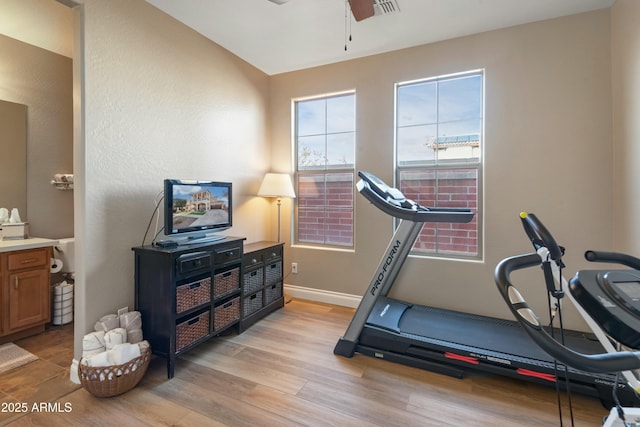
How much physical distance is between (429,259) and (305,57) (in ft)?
8.43

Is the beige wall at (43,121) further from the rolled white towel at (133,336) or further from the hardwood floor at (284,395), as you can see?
the rolled white towel at (133,336)

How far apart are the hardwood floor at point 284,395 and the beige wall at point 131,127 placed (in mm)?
492

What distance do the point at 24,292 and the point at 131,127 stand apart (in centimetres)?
177

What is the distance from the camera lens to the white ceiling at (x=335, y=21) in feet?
7.80

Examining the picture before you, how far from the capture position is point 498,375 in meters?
2.12

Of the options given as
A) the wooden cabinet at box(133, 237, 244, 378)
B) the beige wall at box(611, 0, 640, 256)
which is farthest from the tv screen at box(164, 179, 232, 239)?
the beige wall at box(611, 0, 640, 256)

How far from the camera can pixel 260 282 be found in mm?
2982

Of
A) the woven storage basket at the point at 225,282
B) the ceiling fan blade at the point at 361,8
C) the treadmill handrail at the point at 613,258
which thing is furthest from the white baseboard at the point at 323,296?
the ceiling fan blade at the point at 361,8

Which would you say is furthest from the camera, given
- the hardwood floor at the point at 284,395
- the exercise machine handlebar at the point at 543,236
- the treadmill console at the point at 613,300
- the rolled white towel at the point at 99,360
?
the rolled white towel at the point at 99,360

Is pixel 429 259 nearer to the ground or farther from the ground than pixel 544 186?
nearer to the ground

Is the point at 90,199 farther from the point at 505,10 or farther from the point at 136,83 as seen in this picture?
the point at 505,10

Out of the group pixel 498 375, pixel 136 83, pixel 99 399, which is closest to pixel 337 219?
pixel 498 375

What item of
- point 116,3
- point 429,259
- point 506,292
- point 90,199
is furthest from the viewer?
point 429,259

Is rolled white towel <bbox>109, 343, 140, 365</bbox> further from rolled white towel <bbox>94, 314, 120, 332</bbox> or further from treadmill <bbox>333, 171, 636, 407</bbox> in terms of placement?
treadmill <bbox>333, 171, 636, 407</bbox>
